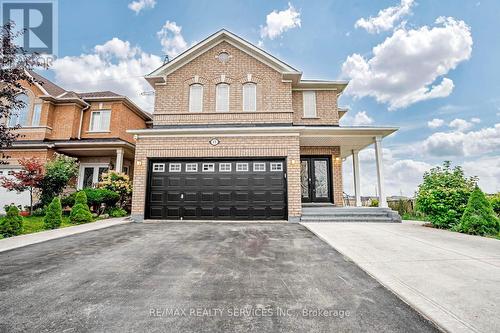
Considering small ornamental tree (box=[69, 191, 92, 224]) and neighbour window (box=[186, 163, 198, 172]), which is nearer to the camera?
small ornamental tree (box=[69, 191, 92, 224])

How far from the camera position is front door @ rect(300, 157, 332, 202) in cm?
1089

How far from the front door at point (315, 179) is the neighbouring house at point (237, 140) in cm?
5

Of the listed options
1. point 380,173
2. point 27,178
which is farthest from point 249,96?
point 27,178

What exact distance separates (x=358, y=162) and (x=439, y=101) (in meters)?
9.45

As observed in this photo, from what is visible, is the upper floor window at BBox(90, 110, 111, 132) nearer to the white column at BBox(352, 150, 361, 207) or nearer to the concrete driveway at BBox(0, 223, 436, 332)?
the concrete driveway at BBox(0, 223, 436, 332)

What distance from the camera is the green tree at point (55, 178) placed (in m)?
10.8

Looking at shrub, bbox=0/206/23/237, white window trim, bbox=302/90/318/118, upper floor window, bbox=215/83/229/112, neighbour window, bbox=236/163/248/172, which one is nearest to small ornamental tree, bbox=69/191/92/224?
shrub, bbox=0/206/23/237

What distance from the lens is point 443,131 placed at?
15.5m

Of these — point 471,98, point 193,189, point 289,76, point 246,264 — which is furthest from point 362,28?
point 246,264

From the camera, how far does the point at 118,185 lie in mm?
10773

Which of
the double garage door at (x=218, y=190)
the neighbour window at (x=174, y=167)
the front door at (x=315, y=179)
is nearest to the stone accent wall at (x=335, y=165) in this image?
the front door at (x=315, y=179)

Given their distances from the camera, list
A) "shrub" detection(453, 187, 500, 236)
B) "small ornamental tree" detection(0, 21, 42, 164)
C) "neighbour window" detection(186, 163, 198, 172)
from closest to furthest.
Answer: "small ornamental tree" detection(0, 21, 42, 164), "shrub" detection(453, 187, 500, 236), "neighbour window" detection(186, 163, 198, 172)

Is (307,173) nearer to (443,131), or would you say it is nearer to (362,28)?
(362,28)

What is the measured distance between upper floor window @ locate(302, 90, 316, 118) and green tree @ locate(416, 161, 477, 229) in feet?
19.6
